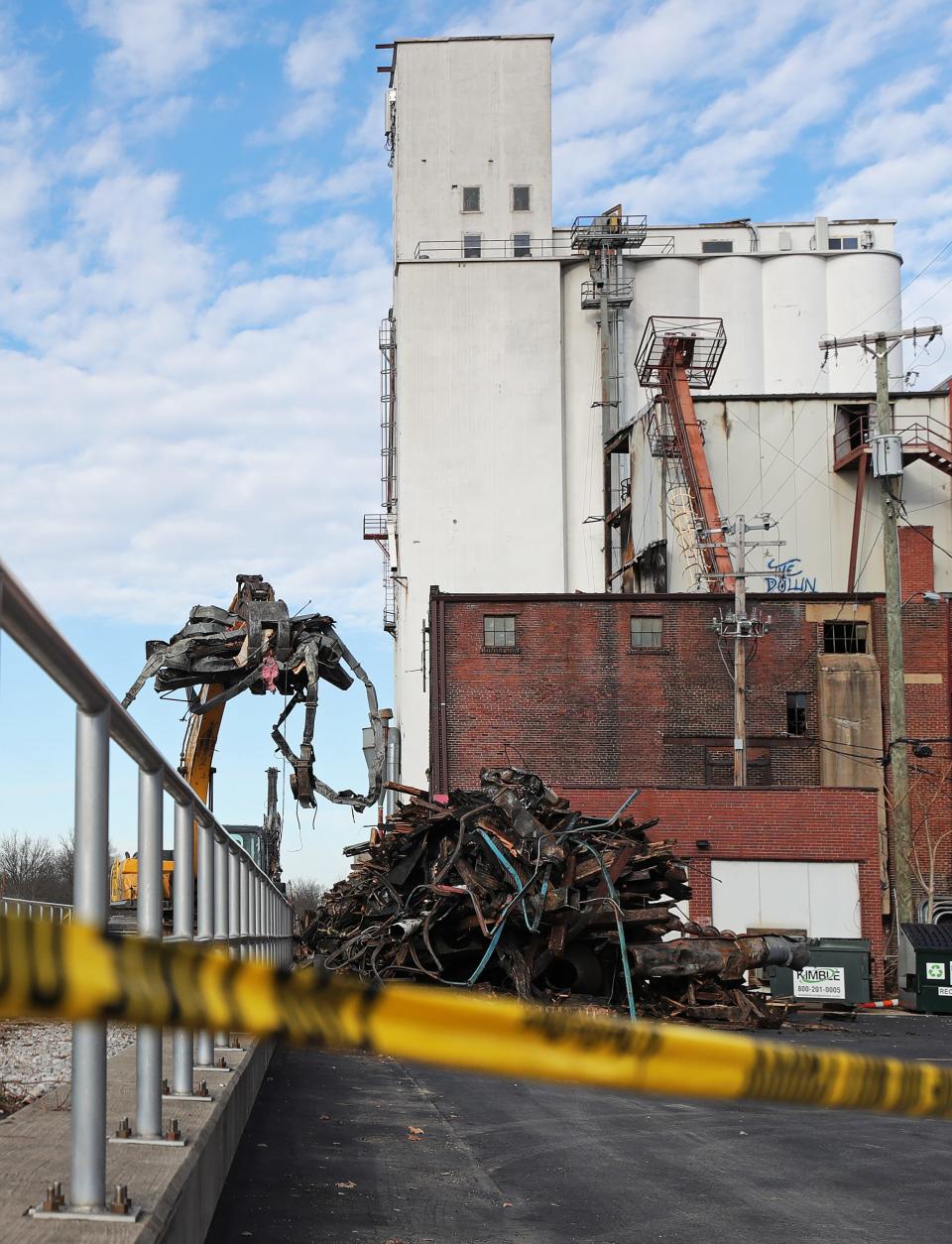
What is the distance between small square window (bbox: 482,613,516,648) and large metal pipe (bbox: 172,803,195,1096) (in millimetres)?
40670

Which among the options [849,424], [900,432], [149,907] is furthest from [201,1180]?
[849,424]

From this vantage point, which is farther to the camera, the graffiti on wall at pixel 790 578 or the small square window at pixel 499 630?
the graffiti on wall at pixel 790 578

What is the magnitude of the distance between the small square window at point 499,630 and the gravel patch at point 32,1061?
130 feet

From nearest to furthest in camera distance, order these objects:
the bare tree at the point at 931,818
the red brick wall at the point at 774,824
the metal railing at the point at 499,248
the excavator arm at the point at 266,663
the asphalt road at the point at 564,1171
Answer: the asphalt road at the point at 564,1171 < the excavator arm at the point at 266,663 < the red brick wall at the point at 774,824 < the bare tree at the point at 931,818 < the metal railing at the point at 499,248

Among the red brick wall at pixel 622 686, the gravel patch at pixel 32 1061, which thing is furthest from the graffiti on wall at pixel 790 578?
the gravel patch at pixel 32 1061

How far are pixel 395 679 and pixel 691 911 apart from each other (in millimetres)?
28790

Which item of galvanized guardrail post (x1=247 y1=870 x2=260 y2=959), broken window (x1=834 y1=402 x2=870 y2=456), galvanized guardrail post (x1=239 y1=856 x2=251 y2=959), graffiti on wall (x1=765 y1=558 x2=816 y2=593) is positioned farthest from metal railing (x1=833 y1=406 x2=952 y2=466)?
galvanized guardrail post (x1=239 y1=856 x2=251 y2=959)

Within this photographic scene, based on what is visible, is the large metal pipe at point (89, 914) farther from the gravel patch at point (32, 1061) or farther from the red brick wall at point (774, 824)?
the red brick wall at point (774, 824)

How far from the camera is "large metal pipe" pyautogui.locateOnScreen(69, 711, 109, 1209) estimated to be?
3.22 meters

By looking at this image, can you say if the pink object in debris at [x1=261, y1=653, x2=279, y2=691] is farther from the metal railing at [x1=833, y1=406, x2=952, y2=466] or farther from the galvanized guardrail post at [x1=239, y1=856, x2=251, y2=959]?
the metal railing at [x1=833, y1=406, x2=952, y2=466]

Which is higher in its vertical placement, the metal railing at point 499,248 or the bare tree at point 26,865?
the metal railing at point 499,248

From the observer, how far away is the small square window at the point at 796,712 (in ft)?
149

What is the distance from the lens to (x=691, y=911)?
121 ft

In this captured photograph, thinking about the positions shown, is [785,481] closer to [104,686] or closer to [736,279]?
[736,279]
